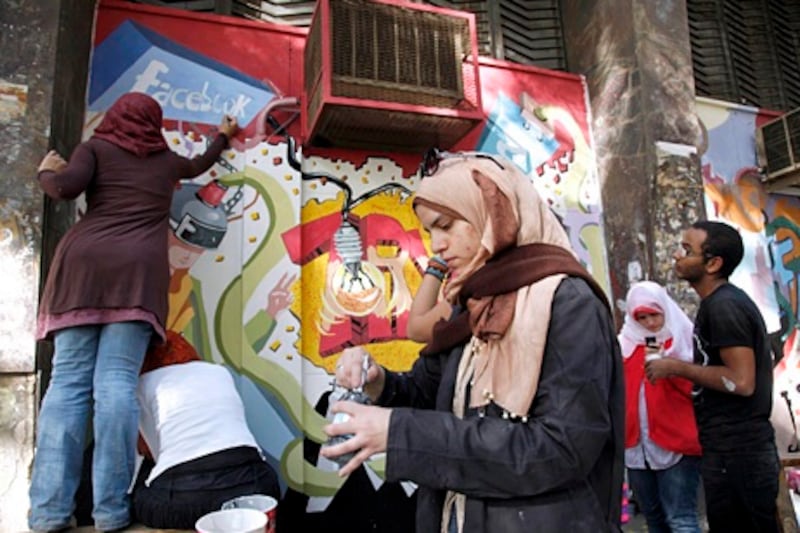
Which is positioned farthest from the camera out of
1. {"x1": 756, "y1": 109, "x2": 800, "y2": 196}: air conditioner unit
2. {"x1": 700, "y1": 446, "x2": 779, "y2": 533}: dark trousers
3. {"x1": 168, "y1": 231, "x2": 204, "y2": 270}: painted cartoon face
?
{"x1": 756, "y1": 109, "x2": 800, "y2": 196}: air conditioner unit

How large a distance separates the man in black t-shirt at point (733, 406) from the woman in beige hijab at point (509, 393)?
1684 millimetres

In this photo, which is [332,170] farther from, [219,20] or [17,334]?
[17,334]

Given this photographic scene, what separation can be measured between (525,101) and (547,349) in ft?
13.7

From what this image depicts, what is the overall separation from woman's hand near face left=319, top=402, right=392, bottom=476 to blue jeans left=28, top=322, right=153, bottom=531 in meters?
1.51

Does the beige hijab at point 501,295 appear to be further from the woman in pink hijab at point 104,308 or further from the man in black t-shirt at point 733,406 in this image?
the man in black t-shirt at point 733,406

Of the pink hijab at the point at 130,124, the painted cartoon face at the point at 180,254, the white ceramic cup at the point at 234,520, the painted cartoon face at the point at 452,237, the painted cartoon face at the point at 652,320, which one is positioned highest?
the pink hijab at the point at 130,124

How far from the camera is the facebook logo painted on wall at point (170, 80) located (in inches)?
153

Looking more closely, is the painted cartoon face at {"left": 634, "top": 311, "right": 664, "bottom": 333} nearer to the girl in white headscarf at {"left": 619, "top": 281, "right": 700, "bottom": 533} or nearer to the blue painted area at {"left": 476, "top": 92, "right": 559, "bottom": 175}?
the girl in white headscarf at {"left": 619, "top": 281, "right": 700, "bottom": 533}

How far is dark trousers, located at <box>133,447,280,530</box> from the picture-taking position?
2.28 m

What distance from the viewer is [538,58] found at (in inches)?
220

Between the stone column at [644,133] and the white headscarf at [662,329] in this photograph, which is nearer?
the white headscarf at [662,329]

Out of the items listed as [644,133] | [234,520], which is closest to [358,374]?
[234,520]

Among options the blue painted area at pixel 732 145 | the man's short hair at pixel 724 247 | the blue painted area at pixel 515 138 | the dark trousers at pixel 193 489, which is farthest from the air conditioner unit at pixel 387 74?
the blue painted area at pixel 732 145

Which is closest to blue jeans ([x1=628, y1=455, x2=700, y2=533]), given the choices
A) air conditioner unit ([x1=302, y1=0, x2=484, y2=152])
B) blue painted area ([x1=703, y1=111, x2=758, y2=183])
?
air conditioner unit ([x1=302, y1=0, x2=484, y2=152])
